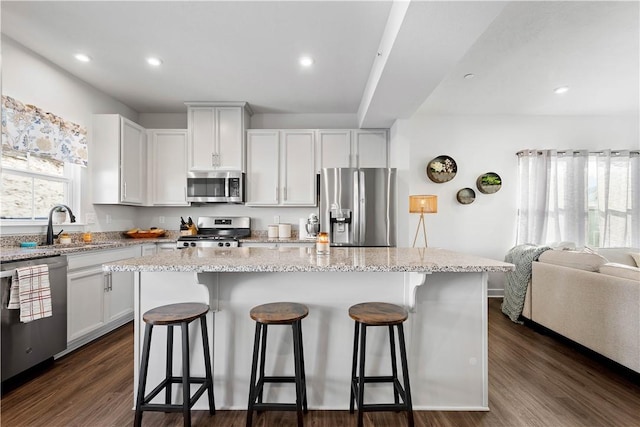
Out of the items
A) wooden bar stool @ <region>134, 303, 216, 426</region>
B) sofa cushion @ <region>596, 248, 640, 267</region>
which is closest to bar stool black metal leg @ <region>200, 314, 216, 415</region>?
wooden bar stool @ <region>134, 303, 216, 426</region>

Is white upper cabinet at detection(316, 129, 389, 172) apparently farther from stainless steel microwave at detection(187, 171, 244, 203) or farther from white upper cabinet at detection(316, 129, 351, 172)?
stainless steel microwave at detection(187, 171, 244, 203)

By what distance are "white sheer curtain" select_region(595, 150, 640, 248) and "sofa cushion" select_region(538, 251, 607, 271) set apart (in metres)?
2.05

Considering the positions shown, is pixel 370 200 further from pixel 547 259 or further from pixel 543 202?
pixel 543 202

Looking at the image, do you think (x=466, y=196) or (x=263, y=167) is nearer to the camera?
(x=263, y=167)

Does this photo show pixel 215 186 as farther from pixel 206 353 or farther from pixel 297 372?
pixel 297 372

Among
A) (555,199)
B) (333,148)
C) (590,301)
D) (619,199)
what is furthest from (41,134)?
(619,199)

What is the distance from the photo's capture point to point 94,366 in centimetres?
233

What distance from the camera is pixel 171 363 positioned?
175 cm

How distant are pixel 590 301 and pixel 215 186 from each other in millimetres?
4083

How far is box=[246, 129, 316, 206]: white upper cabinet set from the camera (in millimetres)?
3988

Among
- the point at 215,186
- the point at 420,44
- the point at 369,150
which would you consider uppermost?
the point at 420,44

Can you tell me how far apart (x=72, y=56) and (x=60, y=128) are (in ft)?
2.26

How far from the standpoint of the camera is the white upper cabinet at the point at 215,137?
384cm

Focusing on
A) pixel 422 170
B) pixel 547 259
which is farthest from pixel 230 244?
pixel 547 259
